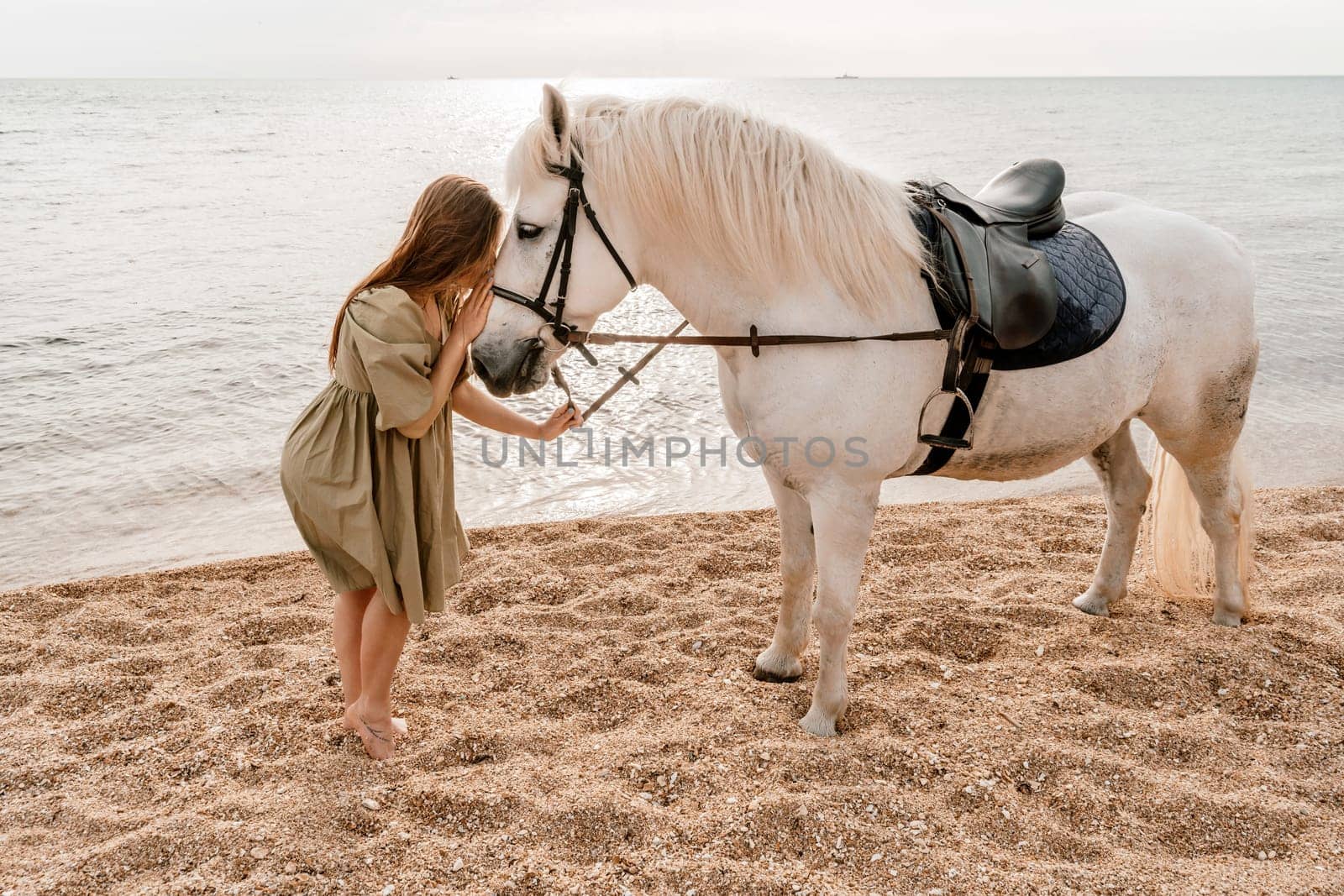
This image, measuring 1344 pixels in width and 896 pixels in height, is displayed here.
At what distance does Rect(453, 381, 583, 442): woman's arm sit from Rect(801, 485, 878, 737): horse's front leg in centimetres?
79

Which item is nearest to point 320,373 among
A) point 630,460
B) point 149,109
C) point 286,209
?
point 630,460

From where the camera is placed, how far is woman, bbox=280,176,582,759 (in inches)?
87.6

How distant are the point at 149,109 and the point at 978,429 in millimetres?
59473

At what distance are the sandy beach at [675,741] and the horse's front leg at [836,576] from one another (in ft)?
0.38

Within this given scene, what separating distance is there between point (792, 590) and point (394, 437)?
1474 mm

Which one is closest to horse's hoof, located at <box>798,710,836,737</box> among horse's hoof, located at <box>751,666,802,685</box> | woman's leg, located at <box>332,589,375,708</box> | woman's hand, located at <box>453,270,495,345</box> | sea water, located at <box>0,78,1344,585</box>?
horse's hoof, located at <box>751,666,802,685</box>

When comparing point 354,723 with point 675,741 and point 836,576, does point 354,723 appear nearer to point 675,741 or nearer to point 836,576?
point 675,741

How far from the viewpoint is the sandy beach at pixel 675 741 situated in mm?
2061

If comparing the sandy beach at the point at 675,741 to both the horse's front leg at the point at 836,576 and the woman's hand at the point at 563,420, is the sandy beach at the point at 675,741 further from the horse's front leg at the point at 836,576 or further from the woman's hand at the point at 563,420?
the woman's hand at the point at 563,420

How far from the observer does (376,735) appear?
253cm

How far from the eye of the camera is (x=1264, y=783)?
7.64 feet

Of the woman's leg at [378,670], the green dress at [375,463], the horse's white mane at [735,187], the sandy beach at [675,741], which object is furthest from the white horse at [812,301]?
the woman's leg at [378,670]

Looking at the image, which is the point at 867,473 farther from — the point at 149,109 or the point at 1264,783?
the point at 149,109

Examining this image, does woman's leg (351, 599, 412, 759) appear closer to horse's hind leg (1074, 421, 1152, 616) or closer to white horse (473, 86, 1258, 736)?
white horse (473, 86, 1258, 736)
